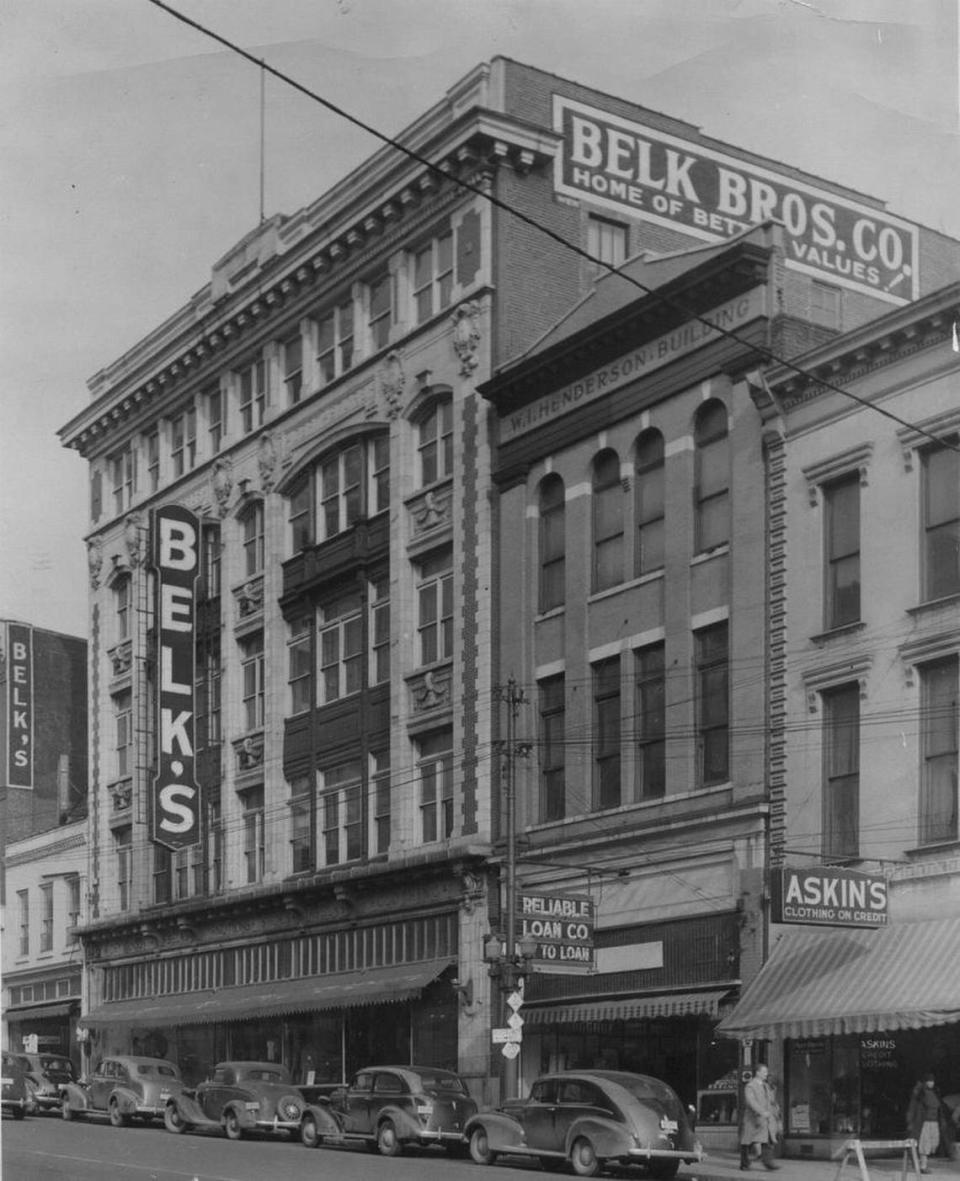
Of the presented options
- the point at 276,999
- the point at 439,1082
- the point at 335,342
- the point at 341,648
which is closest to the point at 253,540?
the point at 341,648

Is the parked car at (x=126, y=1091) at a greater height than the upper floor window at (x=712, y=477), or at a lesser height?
lesser

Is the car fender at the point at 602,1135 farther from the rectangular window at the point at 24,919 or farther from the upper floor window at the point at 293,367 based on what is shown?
the rectangular window at the point at 24,919

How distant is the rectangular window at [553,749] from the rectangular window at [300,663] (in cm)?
740

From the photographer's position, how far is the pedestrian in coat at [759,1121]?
28219 millimetres

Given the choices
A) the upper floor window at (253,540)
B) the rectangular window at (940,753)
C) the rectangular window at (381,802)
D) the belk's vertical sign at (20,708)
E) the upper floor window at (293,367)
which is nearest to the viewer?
the rectangular window at (940,753)

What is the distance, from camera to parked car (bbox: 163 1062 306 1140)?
112 ft

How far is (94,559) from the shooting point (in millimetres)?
45844

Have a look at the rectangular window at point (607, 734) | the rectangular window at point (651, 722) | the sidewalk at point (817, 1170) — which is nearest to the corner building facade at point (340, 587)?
the rectangular window at point (607, 734)

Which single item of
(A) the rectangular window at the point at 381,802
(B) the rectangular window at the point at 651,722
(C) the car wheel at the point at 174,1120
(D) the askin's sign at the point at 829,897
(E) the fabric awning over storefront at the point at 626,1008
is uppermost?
(B) the rectangular window at the point at 651,722

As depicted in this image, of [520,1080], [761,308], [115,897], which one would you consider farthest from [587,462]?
[115,897]

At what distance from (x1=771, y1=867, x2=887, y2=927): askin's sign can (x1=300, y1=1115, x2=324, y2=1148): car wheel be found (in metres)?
9.15

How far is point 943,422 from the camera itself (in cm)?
2980

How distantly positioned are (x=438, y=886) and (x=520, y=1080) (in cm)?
469

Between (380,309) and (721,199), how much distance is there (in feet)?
25.5
